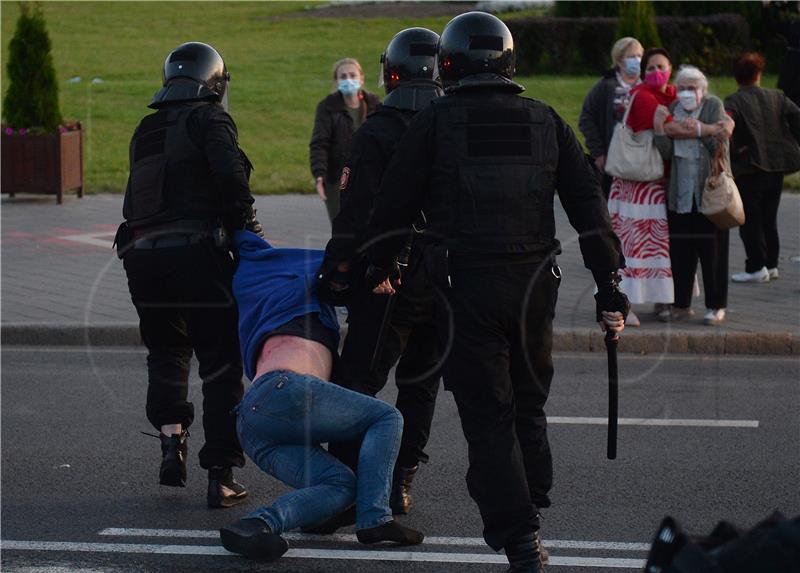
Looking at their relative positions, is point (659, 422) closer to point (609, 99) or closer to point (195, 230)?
point (195, 230)

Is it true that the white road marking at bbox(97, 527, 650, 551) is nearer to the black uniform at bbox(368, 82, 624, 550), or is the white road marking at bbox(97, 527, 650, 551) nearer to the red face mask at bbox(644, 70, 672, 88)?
the black uniform at bbox(368, 82, 624, 550)

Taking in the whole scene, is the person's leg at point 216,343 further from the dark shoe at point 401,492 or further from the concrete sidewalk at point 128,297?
the concrete sidewalk at point 128,297

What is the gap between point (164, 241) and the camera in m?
5.67

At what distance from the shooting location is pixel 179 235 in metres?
5.65

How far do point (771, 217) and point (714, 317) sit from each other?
197cm

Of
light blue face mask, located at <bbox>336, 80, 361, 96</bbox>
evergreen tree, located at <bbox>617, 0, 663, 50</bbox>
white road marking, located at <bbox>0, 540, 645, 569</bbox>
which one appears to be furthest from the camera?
evergreen tree, located at <bbox>617, 0, 663, 50</bbox>

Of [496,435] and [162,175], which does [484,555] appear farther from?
[162,175]

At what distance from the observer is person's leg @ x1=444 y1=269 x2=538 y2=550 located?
4.66m

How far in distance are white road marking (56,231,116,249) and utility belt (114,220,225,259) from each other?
705 centimetres

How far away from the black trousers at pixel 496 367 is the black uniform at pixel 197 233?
1253 millimetres

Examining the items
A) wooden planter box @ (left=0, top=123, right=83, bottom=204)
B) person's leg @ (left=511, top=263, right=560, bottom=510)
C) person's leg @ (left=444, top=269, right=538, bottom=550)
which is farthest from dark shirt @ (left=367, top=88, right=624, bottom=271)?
wooden planter box @ (left=0, top=123, right=83, bottom=204)

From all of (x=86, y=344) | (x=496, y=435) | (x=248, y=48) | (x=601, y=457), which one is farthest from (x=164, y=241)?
(x=248, y=48)

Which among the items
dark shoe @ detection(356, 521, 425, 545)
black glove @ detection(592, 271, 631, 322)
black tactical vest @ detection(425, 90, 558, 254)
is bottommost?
dark shoe @ detection(356, 521, 425, 545)

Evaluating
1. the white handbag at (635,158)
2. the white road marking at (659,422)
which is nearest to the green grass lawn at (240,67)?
the white handbag at (635,158)
